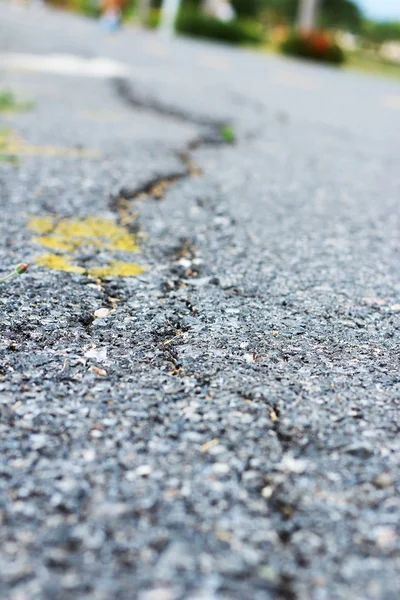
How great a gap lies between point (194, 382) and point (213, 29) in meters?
20.5

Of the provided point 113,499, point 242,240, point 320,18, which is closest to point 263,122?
point 242,240

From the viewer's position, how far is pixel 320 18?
37.1 m

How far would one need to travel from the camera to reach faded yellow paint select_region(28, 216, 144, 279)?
2078 mm

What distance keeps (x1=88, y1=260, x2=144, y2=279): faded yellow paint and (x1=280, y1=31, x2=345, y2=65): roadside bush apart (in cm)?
1599

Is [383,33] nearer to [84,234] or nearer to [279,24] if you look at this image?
[279,24]

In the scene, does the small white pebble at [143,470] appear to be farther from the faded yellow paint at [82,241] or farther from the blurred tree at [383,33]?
the blurred tree at [383,33]

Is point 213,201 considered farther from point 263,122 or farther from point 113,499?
point 263,122

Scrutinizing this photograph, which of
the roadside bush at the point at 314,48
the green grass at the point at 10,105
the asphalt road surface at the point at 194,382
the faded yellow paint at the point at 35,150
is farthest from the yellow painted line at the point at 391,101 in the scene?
the roadside bush at the point at 314,48

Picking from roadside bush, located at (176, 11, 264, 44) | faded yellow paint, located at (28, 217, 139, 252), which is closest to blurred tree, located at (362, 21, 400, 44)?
roadside bush, located at (176, 11, 264, 44)

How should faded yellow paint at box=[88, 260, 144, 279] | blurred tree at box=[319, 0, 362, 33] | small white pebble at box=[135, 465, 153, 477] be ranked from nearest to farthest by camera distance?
small white pebble at box=[135, 465, 153, 477] < faded yellow paint at box=[88, 260, 144, 279] < blurred tree at box=[319, 0, 362, 33]

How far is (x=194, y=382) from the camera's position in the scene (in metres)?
1.49

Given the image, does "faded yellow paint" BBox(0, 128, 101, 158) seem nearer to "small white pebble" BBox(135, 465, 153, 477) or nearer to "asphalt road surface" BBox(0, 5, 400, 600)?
"asphalt road surface" BBox(0, 5, 400, 600)

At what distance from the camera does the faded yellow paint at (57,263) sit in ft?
6.74

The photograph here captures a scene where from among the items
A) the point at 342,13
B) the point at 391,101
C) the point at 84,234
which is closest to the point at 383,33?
the point at 342,13
